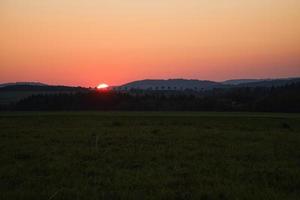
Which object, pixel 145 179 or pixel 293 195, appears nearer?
pixel 293 195

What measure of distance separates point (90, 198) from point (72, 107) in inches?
3322

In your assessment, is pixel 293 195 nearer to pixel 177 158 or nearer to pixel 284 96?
pixel 177 158

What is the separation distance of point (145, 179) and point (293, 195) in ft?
12.5

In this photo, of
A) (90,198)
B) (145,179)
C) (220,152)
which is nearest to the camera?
(90,198)

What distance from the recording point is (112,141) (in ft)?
59.2

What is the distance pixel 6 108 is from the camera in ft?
277

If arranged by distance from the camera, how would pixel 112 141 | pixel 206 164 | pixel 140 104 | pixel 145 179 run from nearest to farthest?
pixel 145 179
pixel 206 164
pixel 112 141
pixel 140 104

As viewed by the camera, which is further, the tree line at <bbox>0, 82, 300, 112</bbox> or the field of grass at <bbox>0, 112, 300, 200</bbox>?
the tree line at <bbox>0, 82, 300, 112</bbox>

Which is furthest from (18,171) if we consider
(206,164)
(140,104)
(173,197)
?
(140,104)

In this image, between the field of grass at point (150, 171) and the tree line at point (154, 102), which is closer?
the field of grass at point (150, 171)

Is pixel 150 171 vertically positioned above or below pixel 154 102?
below

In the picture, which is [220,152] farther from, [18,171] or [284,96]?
[284,96]

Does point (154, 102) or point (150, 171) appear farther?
point (154, 102)

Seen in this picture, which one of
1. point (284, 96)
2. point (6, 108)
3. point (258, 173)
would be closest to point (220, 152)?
point (258, 173)
